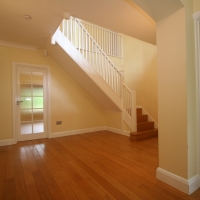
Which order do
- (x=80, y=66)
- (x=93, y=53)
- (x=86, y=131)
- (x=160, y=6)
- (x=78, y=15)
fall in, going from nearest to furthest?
(x=160, y=6)
(x=78, y=15)
(x=80, y=66)
(x=93, y=53)
(x=86, y=131)

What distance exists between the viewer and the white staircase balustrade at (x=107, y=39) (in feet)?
14.7

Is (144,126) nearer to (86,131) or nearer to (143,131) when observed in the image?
(143,131)

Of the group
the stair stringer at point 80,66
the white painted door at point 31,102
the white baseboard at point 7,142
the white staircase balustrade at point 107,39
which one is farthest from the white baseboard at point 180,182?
the white staircase balustrade at point 107,39

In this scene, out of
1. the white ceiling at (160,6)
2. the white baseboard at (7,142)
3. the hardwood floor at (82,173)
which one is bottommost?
the hardwood floor at (82,173)

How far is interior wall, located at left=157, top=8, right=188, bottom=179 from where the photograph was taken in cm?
141

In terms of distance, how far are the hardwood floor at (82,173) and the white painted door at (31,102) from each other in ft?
1.85

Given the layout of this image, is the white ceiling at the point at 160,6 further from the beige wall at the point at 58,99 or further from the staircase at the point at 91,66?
the beige wall at the point at 58,99

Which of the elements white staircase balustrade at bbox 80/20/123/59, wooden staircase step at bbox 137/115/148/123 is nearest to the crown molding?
white staircase balustrade at bbox 80/20/123/59

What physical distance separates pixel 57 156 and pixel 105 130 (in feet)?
7.47

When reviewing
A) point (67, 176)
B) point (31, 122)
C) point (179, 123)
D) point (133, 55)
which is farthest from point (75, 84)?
point (179, 123)

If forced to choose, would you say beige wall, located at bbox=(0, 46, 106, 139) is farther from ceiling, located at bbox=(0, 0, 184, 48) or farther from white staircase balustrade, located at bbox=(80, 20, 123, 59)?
white staircase balustrade, located at bbox=(80, 20, 123, 59)

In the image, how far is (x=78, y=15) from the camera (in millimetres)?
2012

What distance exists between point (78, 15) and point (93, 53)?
1375 millimetres

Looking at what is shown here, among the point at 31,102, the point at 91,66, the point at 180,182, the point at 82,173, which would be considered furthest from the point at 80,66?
the point at 180,182
